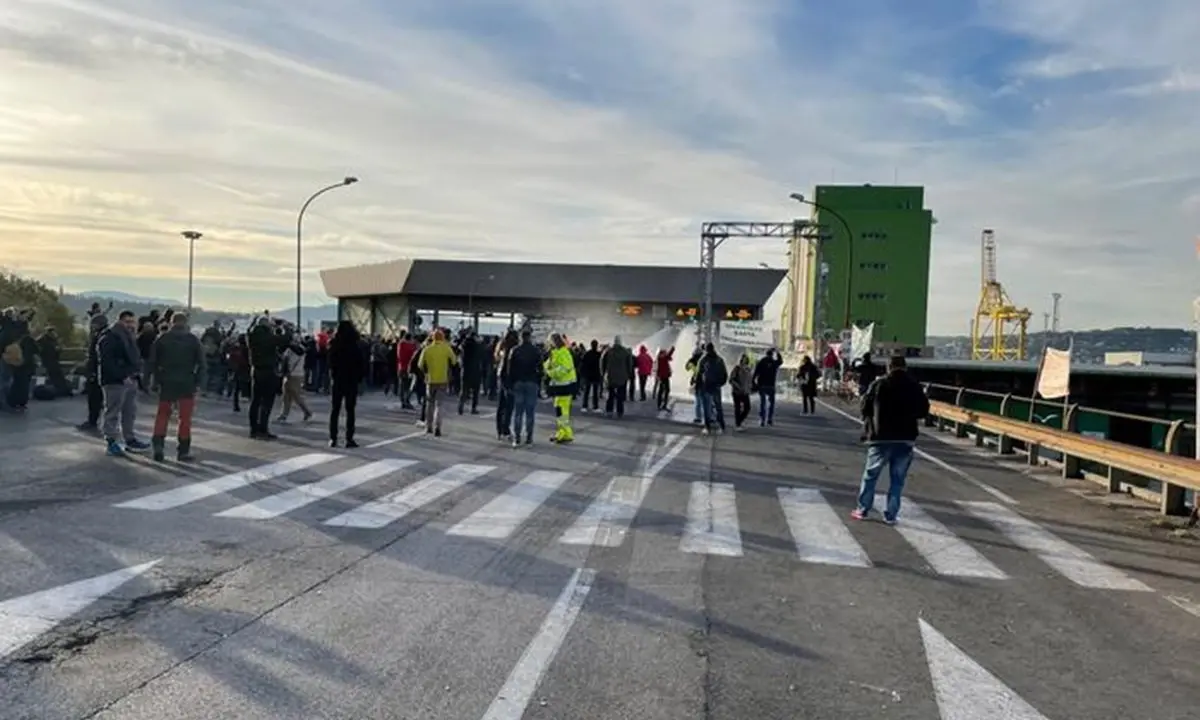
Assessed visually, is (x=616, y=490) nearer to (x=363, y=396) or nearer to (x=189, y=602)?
(x=189, y=602)

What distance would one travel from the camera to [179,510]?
9281 millimetres

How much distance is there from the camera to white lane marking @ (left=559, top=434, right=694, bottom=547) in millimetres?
8859

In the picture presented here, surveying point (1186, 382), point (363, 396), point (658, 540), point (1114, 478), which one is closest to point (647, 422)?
point (363, 396)

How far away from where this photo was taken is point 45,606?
5.98 metres

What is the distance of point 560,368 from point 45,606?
1168 centimetres

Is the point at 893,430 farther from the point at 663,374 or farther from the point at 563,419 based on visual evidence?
the point at 663,374

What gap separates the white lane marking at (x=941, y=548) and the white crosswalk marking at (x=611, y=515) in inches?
105

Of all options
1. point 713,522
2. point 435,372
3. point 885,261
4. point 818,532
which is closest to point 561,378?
point 435,372

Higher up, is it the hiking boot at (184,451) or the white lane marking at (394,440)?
the hiking boot at (184,451)

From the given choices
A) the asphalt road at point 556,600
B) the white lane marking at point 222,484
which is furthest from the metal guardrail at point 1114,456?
the white lane marking at point 222,484

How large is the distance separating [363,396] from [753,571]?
69.9 feet

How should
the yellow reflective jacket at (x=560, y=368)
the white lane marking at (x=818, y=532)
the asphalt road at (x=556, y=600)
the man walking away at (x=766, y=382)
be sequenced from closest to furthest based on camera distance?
the asphalt road at (x=556, y=600) < the white lane marking at (x=818, y=532) < the yellow reflective jacket at (x=560, y=368) < the man walking away at (x=766, y=382)

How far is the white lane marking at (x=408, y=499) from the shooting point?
920 cm

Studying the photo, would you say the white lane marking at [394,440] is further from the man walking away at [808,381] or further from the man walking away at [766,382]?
the man walking away at [808,381]
